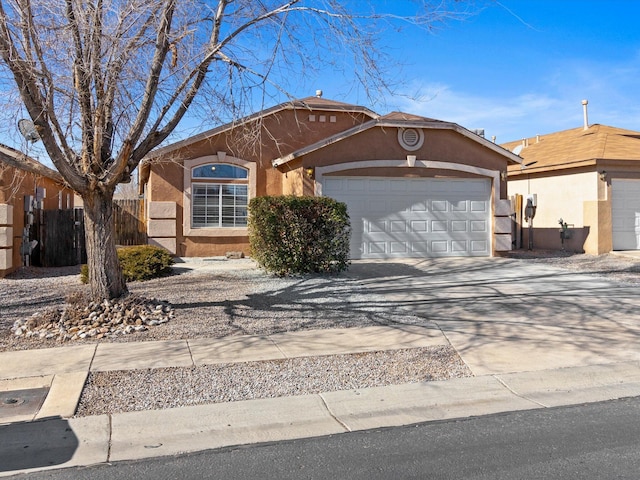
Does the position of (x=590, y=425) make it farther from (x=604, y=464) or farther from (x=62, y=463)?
(x=62, y=463)

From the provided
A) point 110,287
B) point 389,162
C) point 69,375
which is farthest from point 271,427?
point 389,162

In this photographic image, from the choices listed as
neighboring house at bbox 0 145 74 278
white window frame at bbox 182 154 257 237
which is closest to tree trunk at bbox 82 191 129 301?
neighboring house at bbox 0 145 74 278

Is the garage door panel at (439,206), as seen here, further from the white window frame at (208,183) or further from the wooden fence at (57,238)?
the wooden fence at (57,238)

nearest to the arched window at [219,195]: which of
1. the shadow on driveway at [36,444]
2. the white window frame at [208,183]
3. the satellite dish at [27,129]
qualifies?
the white window frame at [208,183]

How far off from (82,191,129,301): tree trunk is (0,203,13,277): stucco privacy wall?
5.52 m

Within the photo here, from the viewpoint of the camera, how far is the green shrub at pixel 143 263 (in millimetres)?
13680

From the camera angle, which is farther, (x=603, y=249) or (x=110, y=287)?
(x=603, y=249)

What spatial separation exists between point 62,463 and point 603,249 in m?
17.4

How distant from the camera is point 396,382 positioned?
6.88 metres

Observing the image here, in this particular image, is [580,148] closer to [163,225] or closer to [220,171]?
[220,171]

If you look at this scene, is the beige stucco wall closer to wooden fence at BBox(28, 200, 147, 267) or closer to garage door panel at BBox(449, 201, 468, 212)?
garage door panel at BBox(449, 201, 468, 212)

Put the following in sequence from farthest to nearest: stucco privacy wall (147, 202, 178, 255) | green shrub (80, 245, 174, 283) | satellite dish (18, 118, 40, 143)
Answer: stucco privacy wall (147, 202, 178, 255) < green shrub (80, 245, 174, 283) < satellite dish (18, 118, 40, 143)

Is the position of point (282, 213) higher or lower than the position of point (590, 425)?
higher

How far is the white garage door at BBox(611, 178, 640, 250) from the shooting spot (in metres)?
Answer: 18.8
